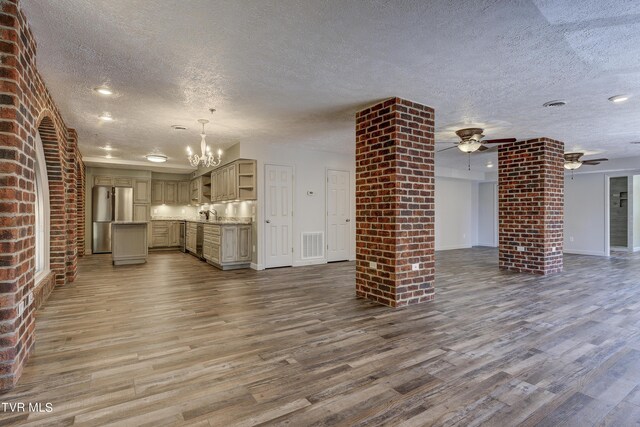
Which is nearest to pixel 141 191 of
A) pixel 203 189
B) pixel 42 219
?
pixel 203 189

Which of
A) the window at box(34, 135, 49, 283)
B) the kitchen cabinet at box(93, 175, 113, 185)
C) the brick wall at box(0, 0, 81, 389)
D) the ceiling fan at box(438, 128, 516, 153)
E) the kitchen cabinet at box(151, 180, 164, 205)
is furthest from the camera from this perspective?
the kitchen cabinet at box(151, 180, 164, 205)

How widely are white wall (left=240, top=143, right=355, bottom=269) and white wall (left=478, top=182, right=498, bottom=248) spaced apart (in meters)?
6.23

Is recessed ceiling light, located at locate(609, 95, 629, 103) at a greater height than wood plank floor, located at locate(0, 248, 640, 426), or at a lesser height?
greater

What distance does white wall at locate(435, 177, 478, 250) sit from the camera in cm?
1034

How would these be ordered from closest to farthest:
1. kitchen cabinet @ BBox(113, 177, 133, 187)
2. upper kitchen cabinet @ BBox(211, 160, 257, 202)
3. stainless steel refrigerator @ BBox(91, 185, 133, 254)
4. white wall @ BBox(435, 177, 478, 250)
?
upper kitchen cabinet @ BBox(211, 160, 257, 202) → stainless steel refrigerator @ BBox(91, 185, 133, 254) → kitchen cabinet @ BBox(113, 177, 133, 187) → white wall @ BBox(435, 177, 478, 250)

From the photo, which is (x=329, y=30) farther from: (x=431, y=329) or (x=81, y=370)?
(x=81, y=370)

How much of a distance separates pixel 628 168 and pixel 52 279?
11.8m

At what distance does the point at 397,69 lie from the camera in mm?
3107

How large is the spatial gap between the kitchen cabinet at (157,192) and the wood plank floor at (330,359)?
6.30 m

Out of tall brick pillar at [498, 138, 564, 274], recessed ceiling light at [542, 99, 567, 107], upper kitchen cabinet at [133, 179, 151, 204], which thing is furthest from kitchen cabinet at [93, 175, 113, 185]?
recessed ceiling light at [542, 99, 567, 107]

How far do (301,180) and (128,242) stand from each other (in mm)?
3960

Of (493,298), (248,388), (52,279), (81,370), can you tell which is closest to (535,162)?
(493,298)

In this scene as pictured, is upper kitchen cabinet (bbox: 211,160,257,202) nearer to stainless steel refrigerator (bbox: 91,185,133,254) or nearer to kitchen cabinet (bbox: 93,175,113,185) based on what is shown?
stainless steel refrigerator (bbox: 91,185,133,254)

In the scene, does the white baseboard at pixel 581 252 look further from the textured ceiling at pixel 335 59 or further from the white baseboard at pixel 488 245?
the textured ceiling at pixel 335 59
